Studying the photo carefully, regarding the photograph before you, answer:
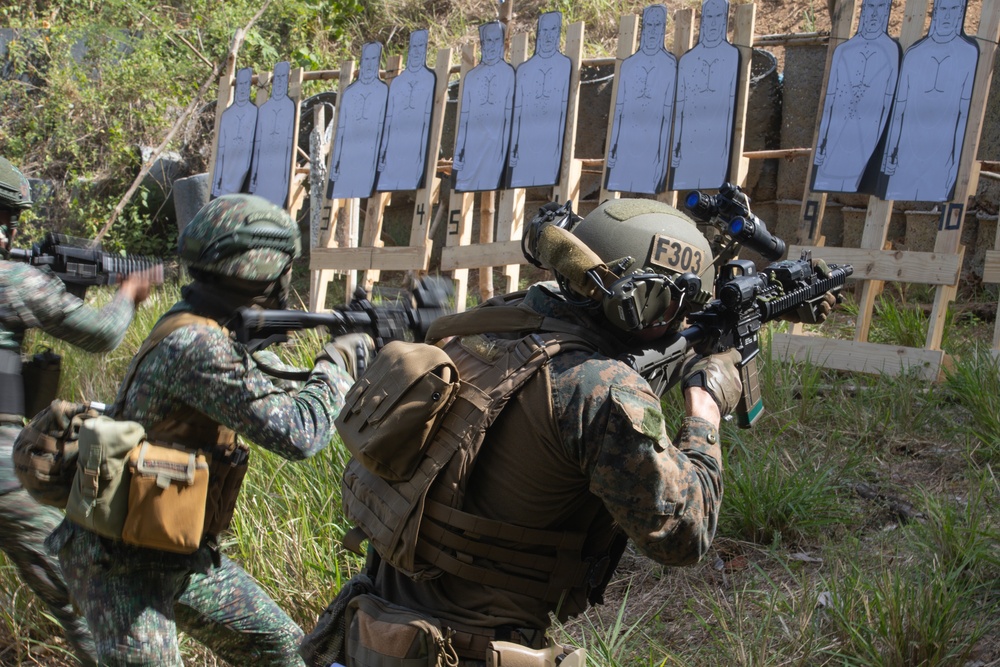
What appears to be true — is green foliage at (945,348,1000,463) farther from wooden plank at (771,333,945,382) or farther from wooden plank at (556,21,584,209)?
wooden plank at (556,21,584,209)

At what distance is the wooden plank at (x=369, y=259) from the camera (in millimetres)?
6805

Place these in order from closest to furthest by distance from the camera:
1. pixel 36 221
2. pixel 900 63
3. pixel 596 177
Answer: pixel 900 63
pixel 596 177
pixel 36 221

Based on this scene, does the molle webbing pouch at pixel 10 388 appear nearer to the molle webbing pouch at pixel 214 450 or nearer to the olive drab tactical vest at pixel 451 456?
the molle webbing pouch at pixel 214 450

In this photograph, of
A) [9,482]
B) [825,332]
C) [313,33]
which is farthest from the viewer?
[313,33]

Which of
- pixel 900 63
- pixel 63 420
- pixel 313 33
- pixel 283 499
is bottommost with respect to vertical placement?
pixel 283 499

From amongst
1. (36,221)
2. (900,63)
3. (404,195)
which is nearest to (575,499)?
(900,63)

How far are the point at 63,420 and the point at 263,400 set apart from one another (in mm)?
612

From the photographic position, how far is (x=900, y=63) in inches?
211

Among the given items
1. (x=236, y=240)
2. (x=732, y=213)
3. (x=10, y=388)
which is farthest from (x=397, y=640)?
(x=10, y=388)

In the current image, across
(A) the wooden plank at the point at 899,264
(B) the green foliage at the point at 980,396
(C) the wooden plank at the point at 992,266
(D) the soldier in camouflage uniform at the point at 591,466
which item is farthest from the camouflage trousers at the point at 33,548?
(C) the wooden plank at the point at 992,266

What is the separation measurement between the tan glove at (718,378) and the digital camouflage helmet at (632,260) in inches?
9.5

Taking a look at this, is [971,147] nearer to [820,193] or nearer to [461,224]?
[820,193]

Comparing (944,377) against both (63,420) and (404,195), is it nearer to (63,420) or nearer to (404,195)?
(63,420)

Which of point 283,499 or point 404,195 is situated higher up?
point 404,195
